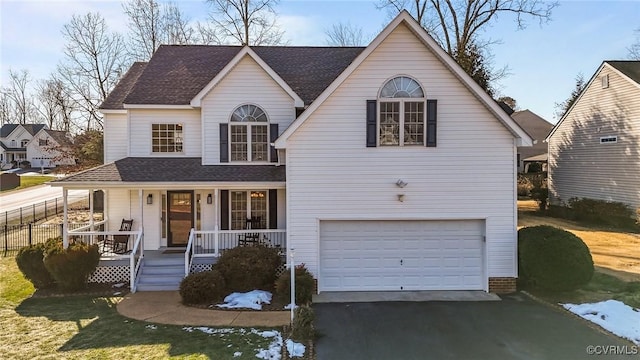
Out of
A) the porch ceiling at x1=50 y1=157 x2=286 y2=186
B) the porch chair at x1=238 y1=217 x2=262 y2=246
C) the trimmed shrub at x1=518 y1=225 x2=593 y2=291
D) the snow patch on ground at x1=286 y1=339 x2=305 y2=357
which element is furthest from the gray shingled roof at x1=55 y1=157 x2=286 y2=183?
the trimmed shrub at x1=518 y1=225 x2=593 y2=291

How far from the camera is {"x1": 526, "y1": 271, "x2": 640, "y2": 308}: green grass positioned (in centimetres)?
1089

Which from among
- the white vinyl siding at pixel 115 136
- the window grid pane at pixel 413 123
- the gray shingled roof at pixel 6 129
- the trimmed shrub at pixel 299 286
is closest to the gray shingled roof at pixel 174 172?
the white vinyl siding at pixel 115 136

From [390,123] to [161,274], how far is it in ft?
28.3

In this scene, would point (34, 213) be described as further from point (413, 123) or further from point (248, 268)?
point (413, 123)

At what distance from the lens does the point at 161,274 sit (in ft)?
41.8

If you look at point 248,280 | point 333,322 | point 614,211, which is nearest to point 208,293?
point 248,280

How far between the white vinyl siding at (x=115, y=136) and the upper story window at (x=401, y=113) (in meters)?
10.3

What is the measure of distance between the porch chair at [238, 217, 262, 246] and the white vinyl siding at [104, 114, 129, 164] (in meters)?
5.99

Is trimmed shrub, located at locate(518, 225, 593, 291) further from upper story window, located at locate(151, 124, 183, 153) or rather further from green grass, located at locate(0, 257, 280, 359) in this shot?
upper story window, located at locate(151, 124, 183, 153)

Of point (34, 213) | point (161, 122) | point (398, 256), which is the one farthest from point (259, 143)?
point (34, 213)

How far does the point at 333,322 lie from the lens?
966cm

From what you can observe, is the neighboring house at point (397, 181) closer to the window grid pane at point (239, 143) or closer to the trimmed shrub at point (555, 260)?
the trimmed shrub at point (555, 260)

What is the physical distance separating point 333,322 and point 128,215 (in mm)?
9397

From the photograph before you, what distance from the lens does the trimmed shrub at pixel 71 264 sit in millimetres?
11844
